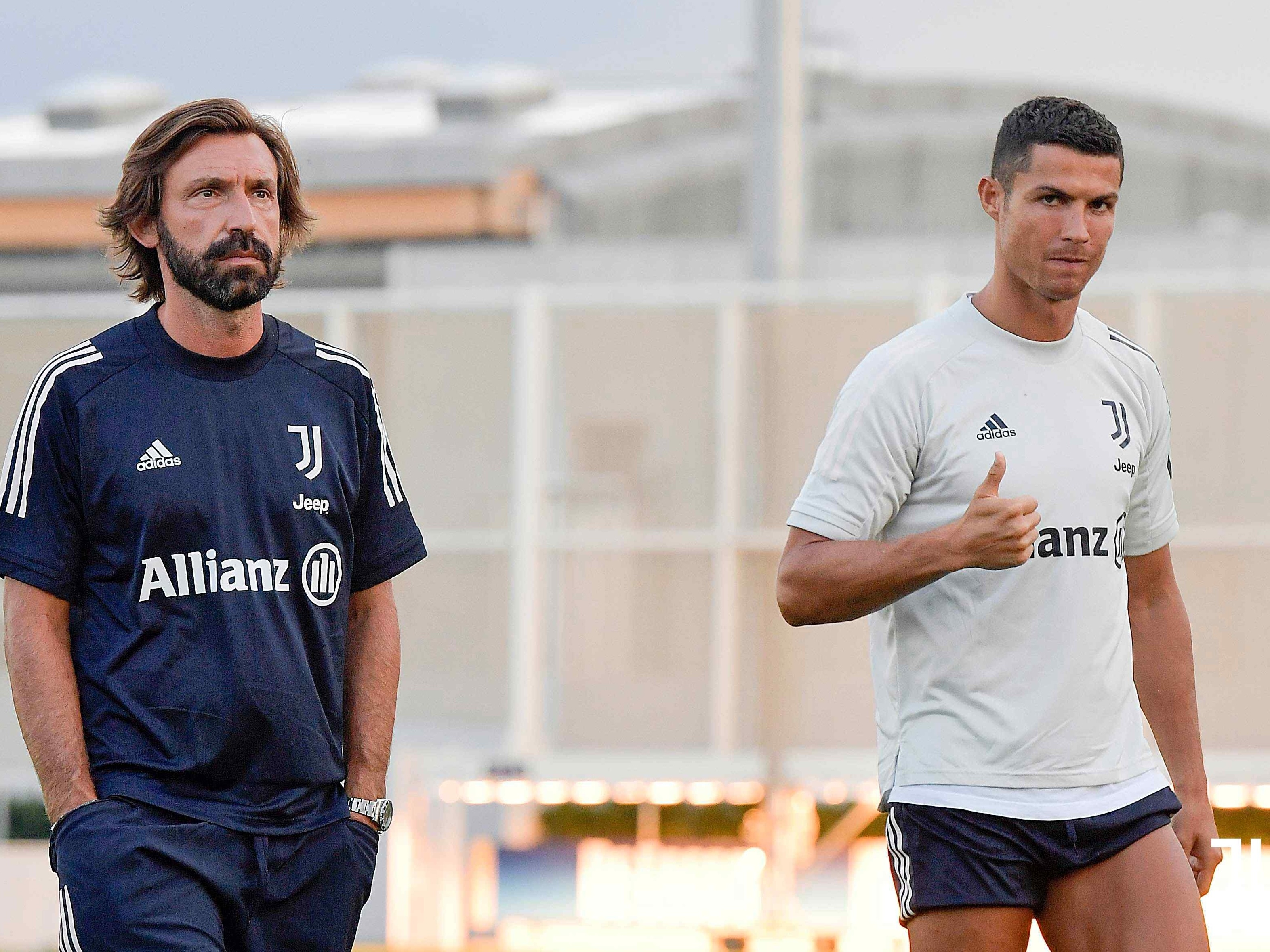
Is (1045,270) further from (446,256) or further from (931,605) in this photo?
(446,256)

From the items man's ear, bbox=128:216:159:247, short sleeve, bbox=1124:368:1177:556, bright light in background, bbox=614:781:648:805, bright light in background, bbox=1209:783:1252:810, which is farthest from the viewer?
bright light in background, bbox=614:781:648:805

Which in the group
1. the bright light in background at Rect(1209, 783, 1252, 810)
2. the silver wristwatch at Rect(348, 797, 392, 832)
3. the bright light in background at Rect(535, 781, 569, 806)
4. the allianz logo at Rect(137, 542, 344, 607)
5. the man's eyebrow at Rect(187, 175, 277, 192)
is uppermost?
the man's eyebrow at Rect(187, 175, 277, 192)

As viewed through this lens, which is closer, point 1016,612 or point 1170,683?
point 1016,612

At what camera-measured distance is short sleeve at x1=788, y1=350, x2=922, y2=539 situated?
3045 mm

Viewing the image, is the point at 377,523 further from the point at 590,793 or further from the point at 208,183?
the point at 590,793

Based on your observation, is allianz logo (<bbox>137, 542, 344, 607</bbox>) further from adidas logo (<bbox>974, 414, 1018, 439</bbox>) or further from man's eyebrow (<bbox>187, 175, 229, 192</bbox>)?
adidas logo (<bbox>974, 414, 1018, 439</bbox>)

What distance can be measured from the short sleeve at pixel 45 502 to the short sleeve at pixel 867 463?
1.16 meters

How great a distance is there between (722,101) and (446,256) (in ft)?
26.5

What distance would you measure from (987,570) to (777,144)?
568 cm

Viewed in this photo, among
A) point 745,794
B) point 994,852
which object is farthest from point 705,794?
point 994,852

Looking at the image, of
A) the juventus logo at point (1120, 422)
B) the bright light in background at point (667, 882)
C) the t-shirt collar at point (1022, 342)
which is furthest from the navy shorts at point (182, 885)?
the bright light in background at point (667, 882)

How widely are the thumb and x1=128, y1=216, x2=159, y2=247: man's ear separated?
141 centimetres

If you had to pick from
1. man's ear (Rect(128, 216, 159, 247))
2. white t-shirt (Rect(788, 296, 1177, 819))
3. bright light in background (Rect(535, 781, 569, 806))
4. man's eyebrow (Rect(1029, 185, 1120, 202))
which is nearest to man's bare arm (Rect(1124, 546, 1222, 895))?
white t-shirt (Rect(788, 296, 1177, 819))

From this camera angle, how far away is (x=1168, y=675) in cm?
341
